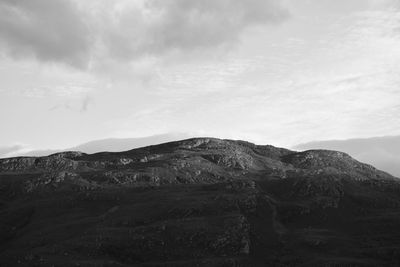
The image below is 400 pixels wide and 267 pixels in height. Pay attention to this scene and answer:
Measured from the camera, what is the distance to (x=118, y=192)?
6521 inches

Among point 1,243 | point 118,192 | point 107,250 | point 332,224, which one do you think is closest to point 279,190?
point 332,224

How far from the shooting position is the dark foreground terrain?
355 ft

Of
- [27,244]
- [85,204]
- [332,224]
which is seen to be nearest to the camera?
[27,244]

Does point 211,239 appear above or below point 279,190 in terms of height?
below

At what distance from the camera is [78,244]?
114250 millimetres

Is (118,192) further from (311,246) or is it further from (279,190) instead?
(311,246)

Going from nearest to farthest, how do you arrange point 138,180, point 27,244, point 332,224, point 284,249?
1. point 284,249
2. point 27,244
3. point 332,224
4. point 138,180

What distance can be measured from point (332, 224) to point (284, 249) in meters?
26.1

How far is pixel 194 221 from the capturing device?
128 m

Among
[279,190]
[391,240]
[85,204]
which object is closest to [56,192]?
[85,204]

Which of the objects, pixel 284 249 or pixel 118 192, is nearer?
pixel 284 249

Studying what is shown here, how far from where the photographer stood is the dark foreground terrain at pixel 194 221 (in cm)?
10819

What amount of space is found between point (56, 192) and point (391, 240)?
10608 centimetres

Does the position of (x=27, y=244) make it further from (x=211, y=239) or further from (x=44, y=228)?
(x=211, y=239)
